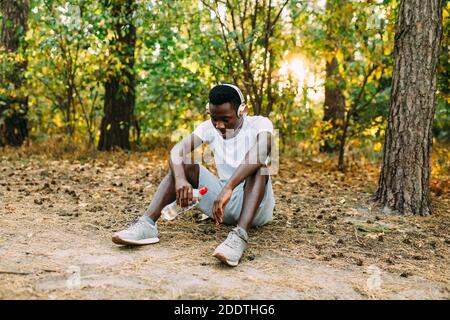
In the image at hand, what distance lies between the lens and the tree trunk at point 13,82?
8227 millimetres

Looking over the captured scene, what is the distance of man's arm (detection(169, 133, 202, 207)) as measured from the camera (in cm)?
346

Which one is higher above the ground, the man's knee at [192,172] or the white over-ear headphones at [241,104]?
the white over-ear headphones at [241,104]

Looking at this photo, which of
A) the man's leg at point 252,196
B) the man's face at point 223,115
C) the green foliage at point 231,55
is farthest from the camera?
the green foliage at point 231,55

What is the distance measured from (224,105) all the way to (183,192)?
67cm

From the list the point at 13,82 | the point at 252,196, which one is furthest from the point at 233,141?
the point at 13,82

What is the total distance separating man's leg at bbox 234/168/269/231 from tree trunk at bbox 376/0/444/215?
185 cm

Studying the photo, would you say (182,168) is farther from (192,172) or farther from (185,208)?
(185,208)

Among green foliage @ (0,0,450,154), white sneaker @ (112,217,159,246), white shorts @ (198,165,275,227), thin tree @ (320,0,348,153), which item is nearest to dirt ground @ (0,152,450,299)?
white sneaker @ (112,217,159,246)

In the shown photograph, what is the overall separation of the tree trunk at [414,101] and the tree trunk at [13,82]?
19.6 feet

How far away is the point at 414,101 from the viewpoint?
471 cm

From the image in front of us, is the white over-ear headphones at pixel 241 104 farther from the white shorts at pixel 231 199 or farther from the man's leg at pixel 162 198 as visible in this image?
the man's leg at pixel 162 198

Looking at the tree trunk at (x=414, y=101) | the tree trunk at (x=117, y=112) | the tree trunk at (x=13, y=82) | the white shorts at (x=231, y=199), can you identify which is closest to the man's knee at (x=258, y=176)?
the white shorts at (x=231, y=199)
